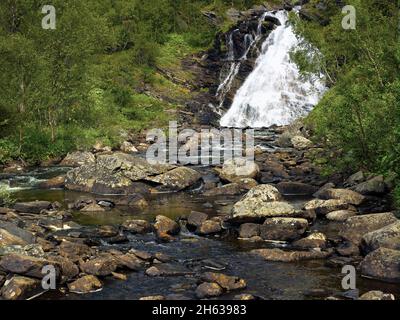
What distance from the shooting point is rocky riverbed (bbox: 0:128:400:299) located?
14000 mm

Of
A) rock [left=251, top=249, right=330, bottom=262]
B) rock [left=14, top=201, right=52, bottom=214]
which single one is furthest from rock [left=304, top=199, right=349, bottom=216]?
rock [left=14, top=201, right=52, bottom=214]

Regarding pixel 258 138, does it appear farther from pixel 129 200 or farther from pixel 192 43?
pixel 192 43

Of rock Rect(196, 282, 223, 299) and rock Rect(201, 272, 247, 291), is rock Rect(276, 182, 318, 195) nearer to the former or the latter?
rock Rect(201, 272, 247, 291)

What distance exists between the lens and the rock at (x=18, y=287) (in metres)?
12.8

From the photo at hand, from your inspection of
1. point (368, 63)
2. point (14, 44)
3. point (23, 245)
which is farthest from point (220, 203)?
point (14, 44)

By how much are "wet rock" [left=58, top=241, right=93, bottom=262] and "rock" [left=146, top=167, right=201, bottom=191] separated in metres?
12.5

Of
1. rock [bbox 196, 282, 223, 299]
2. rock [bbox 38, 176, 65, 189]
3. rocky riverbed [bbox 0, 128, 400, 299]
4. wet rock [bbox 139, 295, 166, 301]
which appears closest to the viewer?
wet rock [bbox 139, 295, 166, 301]

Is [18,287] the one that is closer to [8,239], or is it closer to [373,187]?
[8,239]

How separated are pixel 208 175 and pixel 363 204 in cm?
1191

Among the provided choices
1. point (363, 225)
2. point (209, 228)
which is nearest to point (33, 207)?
point (209, 228)

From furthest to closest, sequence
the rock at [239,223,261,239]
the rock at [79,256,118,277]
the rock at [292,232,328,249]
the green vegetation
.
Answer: the green vegetation, the rock at [239,223,261,239], the rock at [292,232,328,249], the rock at [79,256,118,277]
